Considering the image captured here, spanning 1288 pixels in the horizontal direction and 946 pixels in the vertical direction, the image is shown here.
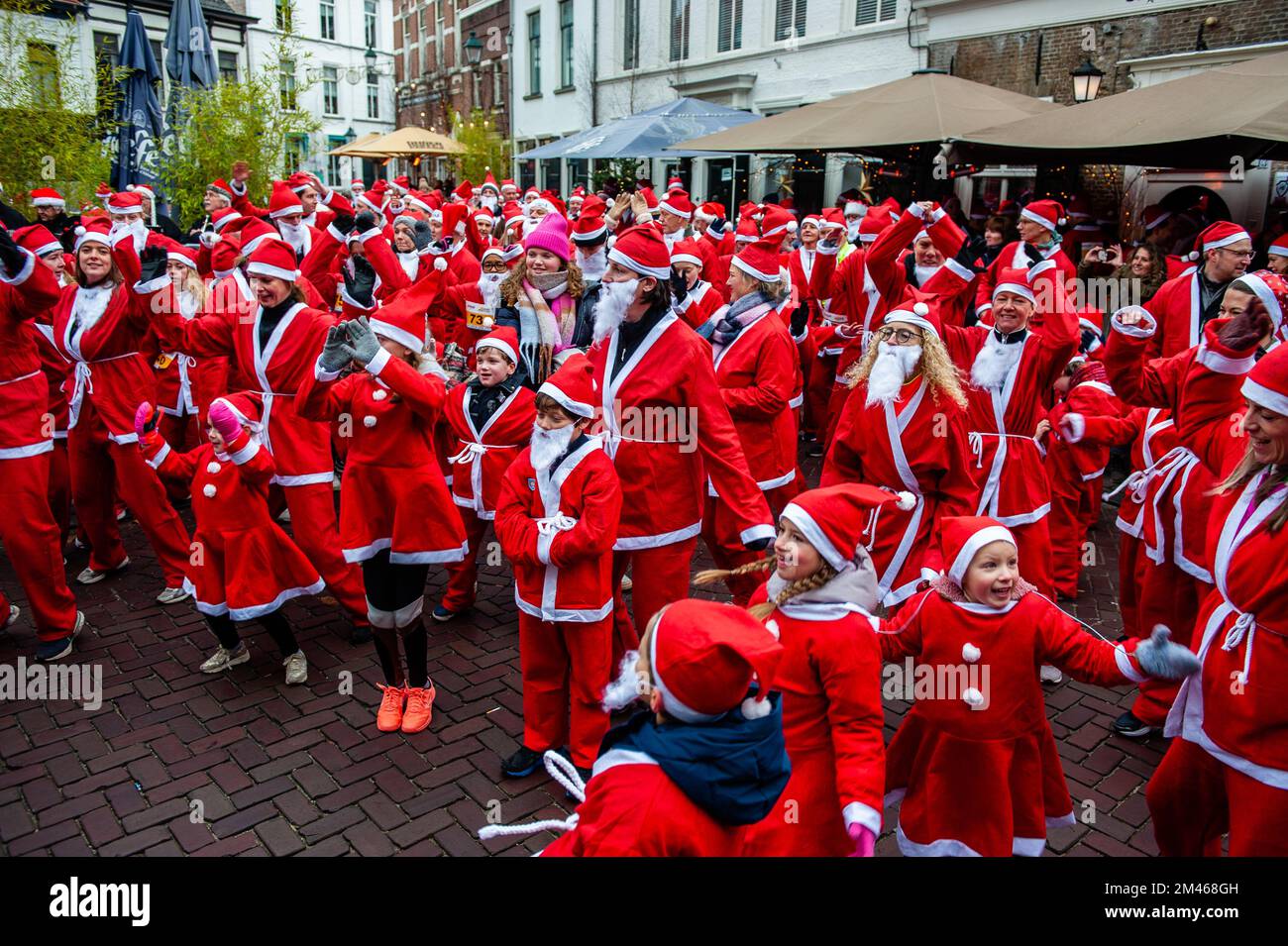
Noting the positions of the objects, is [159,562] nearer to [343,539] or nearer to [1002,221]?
[343,539]

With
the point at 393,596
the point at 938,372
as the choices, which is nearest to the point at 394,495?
the point at 393,596

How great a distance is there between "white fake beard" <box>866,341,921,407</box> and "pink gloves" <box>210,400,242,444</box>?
10.9 feet

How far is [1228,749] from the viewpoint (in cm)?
290

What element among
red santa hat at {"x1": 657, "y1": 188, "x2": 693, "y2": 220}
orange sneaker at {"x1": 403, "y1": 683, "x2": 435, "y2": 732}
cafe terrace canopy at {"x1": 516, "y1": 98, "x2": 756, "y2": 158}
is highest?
cafe terrace canopy at {"x1": 516, "y1": 98, "x2": 756, "y2": 158}

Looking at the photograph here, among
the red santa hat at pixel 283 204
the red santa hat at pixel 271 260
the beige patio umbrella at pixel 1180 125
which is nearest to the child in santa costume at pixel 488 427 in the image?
the red santa hat at pixel 271 260

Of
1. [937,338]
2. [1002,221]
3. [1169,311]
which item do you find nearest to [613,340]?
[937,338]

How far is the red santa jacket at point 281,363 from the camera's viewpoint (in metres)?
5.54

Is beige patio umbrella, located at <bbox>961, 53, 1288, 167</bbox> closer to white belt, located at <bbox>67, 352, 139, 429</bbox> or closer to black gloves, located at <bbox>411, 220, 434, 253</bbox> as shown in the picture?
black gloves, located at <bbox>411, 220, 434, 253</bbox>

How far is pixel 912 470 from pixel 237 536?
3607 millimetres

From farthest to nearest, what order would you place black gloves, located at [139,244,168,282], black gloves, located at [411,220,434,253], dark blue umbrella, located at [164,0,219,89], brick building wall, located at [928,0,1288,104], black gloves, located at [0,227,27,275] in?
dark blue umbrella, located at [164,0,219,89] < brick building wall, located at [928,0,1288,104] < black gloves, located at [411,220,434,253] < black gloves, located at [139,244,168,282] < black gloves, located at [0,227,27,275]

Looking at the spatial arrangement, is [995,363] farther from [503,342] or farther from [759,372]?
[503,342]

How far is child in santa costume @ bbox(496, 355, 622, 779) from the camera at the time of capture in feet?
13.1

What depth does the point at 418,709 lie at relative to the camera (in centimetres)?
483

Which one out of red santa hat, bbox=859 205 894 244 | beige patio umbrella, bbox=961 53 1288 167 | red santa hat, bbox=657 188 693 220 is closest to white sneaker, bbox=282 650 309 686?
red santa hat, bbox=859 205 894 244
